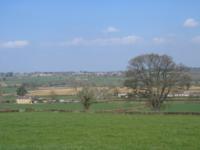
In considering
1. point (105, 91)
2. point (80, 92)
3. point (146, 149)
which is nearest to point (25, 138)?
point (146, 149)

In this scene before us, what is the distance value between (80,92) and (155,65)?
1271 centimetres

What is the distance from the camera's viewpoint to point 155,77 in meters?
60.7

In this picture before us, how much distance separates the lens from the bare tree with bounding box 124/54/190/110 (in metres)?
60.2

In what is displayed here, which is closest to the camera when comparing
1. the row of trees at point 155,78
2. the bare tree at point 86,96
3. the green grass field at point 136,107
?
the row of trees at point 155,78

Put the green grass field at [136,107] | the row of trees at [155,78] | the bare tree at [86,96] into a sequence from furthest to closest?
the bare tree at [86,96] → the green grass field at [136,107] → the row of trees at [155,78]

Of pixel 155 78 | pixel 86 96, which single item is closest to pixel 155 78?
pixel 155 78

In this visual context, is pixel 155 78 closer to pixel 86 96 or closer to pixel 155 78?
pixel 155 78

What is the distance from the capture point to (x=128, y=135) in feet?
68.4

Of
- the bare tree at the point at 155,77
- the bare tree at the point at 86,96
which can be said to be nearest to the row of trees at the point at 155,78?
the bare tree at the point at 155,77

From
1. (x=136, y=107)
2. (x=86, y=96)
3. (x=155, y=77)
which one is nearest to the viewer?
(x=155, y=77)

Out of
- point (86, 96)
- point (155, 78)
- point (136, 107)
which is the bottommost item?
point (136, 107)

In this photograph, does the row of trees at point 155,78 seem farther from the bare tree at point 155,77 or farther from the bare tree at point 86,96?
the bare tree at point 86,96

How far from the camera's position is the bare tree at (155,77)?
197 feet

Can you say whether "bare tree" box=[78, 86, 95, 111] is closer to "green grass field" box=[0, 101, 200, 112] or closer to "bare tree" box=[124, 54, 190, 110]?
"green grass field" box=[0, 101, 200, 112]
